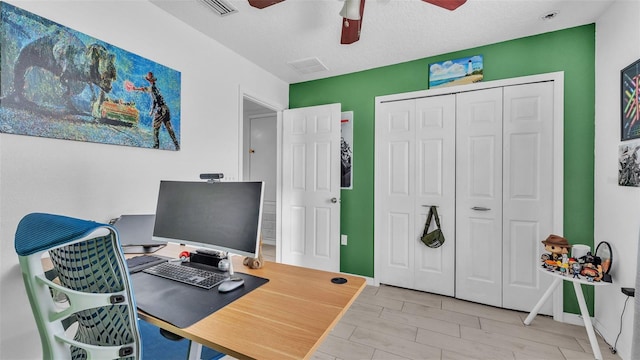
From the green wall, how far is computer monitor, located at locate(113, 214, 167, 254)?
2138 mm

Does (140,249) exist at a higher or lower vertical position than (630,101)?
lower

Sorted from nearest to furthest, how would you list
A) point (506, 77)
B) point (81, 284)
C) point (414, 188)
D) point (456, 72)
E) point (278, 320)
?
point (81, 284) → point (278, 320) → point (506, 77) → point (456, 72) → point (414, 188)

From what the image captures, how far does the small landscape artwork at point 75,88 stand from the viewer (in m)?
1.34

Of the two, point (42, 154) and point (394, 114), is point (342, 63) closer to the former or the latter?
point (394, 114)

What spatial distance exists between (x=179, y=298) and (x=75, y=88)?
1.48 meters

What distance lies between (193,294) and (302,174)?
2.39 meters

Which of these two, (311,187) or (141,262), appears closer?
(141,262)

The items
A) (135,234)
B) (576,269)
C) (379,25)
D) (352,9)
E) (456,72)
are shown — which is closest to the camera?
(352,9)

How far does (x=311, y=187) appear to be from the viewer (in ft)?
10.9

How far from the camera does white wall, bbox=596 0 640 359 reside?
5.57 ft

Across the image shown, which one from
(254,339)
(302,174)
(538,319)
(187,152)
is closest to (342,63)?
(302,174)

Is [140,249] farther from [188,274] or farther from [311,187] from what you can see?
[311,187]

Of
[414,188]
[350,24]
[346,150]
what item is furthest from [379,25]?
[414,188]

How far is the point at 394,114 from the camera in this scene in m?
3.00
